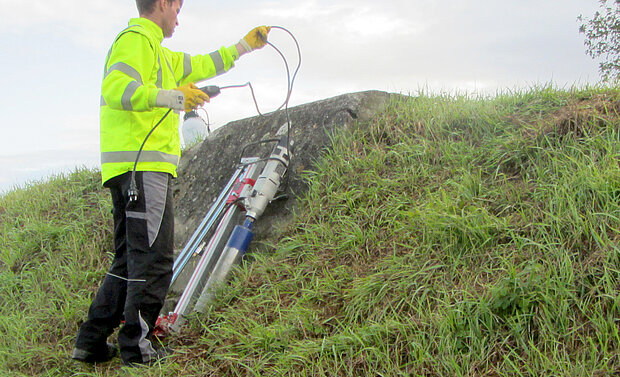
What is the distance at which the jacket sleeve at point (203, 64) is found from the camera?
3.45 metres

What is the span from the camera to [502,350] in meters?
1.99

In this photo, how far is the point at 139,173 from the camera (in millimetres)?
2807

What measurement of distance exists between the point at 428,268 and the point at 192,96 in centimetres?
165

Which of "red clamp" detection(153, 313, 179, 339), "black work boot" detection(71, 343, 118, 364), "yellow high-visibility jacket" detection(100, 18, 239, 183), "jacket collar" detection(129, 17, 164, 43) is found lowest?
"black work boot" detection(71, 343, 118, 364)

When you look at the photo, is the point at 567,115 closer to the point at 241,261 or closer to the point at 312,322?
the point at 312,322

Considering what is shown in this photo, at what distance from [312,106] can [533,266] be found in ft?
8.26

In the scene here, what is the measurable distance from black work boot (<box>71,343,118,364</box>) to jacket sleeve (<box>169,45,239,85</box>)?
1.87m

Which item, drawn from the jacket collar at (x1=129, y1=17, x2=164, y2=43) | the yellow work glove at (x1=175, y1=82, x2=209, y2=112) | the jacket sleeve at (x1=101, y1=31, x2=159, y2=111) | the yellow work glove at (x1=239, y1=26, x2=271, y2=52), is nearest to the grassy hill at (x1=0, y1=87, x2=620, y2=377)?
the yellow work glove at (x1=239, y1=26, x2=271, y2=52)

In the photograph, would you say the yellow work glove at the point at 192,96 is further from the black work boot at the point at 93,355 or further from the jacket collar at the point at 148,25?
the black work boot at the point at 93,355

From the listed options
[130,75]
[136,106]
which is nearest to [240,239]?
[136,106]

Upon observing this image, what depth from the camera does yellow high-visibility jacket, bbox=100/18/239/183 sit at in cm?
267

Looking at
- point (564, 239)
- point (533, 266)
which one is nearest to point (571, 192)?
point (564, 239)

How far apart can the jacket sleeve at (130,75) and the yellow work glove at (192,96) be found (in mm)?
190

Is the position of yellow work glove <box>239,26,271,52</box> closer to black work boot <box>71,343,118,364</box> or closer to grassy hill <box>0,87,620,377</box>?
grassy hill <box>0,87,620,377</box>
